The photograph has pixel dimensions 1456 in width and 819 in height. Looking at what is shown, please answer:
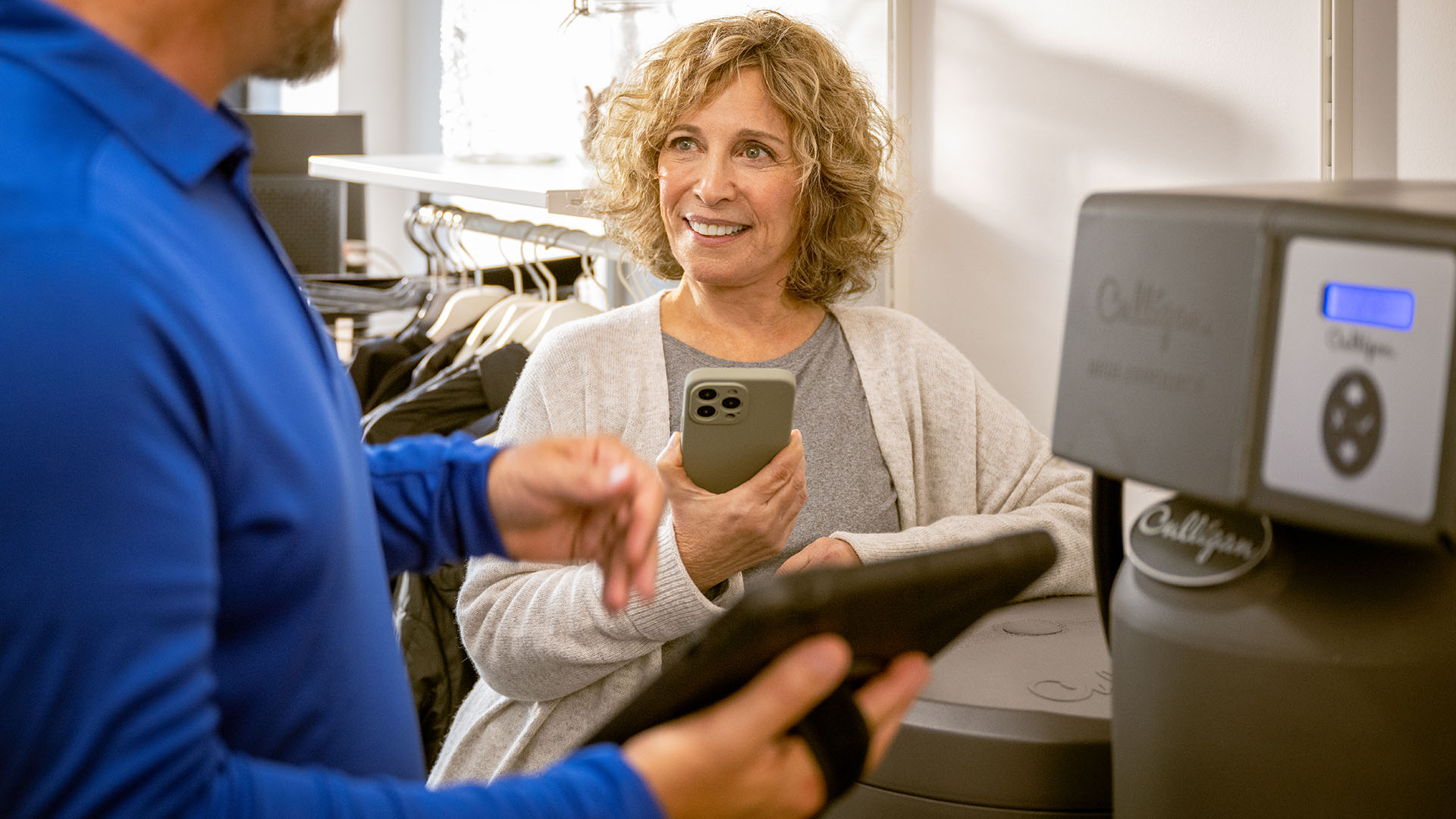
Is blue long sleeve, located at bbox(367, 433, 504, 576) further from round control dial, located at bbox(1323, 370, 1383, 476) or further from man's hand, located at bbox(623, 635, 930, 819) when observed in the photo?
round control dial, located at bbox(1323, 370, 1383, 476)

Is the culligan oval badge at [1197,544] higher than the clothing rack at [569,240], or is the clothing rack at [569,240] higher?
the clothing rack at [569,240]

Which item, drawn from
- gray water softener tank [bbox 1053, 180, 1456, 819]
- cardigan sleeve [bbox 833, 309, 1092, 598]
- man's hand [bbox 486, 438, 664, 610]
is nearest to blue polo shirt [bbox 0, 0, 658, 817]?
man's hand [bbox 486, 438, 664, 610]

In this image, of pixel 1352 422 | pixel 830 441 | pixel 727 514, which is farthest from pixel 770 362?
pixel 1352 422

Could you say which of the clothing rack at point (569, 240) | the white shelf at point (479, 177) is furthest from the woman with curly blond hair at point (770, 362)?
the clothing rack at point (569, 240)

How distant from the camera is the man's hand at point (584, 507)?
0.67 metres

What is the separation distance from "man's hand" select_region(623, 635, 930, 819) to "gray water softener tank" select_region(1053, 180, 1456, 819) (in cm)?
17

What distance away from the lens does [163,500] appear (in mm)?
418

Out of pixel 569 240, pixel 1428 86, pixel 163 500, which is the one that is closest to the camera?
pixel 163 500

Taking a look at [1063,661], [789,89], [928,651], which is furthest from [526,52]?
[928,651]

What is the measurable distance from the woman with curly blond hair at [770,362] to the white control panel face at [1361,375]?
2.38ft

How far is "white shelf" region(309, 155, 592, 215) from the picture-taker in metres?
1.62

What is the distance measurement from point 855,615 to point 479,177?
1421 millimetres

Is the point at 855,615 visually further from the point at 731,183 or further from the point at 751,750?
the point at 731,183

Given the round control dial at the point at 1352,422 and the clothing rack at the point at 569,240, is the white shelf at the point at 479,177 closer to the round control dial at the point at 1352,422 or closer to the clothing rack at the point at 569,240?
the clothing rack at the point at 569,240
